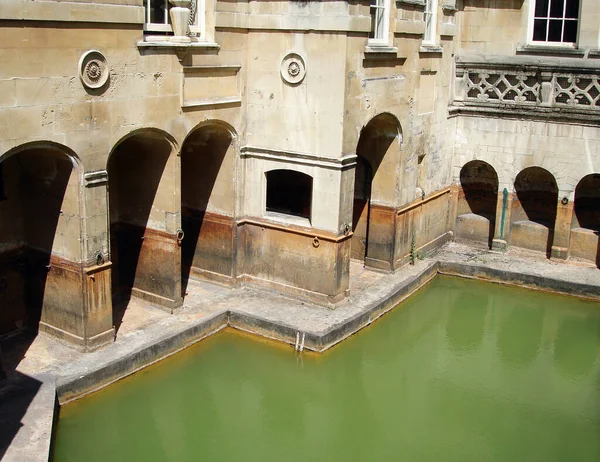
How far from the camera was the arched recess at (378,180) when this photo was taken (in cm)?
1527

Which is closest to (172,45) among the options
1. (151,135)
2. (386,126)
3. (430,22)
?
(151,135)

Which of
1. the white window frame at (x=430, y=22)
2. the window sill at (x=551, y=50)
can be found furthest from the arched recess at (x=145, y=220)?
the window sill at (x=551, y=50)

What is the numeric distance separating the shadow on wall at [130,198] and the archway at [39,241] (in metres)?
1.26

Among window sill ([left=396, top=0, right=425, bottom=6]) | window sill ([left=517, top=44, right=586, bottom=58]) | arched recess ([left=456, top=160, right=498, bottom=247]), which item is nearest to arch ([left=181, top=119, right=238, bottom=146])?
window sill ([left=396, top=0, right=425, bottom=6])

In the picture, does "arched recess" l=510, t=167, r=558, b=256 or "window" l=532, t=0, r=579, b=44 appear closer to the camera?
"window" l=532, t=0, r=579, b=44

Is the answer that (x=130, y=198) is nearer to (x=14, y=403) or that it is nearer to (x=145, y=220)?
(x=145, y=220)

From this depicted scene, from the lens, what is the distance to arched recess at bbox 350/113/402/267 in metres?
15.3

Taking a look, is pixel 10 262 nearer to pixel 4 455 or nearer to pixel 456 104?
pixel 4 455

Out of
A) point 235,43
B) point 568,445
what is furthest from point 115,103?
point 568,445

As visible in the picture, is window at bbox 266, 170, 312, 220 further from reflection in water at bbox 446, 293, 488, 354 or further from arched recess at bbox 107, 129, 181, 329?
reflection in water at bbox 446, 293, 488, 354

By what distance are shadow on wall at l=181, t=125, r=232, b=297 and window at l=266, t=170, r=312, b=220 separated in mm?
1986

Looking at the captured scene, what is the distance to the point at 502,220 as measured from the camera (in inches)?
680

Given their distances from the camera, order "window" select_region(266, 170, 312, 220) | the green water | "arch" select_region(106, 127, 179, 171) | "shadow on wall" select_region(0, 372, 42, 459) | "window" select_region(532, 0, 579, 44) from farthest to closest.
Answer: "window" select_region(532, 0, 579, 44) < "window" select_region(266, 170, 312, 220) < "arch" select_region(106, 127, 179, 171) < the green water < "shadow on wall" select_region(0, 372, 42, 459)

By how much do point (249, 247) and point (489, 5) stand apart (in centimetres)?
780
